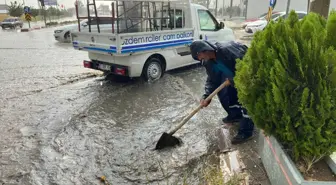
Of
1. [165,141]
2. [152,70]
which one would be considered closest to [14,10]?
[152,70]

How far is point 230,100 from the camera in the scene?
4.34m

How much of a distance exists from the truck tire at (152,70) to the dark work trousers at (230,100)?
3021 mm

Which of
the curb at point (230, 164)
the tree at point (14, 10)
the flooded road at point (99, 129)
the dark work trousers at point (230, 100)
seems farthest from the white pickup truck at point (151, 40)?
the tree at point (14, 10)

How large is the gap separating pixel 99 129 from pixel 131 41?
7.98 ft

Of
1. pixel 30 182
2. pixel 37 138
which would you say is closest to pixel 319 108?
pixel 30 182

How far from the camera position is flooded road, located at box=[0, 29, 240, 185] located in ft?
11.2

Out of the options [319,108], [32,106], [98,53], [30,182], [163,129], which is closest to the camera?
[319,108]

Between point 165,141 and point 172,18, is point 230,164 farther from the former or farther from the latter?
point 172,18

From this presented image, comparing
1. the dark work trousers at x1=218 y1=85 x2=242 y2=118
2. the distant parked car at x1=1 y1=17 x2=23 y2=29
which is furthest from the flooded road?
the distant parked car at x1=1 y1=17 x2=23 y2=29

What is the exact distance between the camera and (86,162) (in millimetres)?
3605

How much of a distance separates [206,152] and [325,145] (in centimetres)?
180

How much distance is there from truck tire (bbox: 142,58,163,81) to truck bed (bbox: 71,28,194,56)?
0.35m

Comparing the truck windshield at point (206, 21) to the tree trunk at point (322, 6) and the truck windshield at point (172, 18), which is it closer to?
the truck windshield at point (172, 18)

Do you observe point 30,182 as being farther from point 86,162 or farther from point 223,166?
point 223,166
